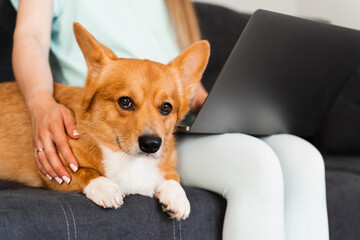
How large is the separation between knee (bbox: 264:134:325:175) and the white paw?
0.55 meters

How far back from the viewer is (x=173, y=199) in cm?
101

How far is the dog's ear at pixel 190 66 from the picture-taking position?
1271 millimetres

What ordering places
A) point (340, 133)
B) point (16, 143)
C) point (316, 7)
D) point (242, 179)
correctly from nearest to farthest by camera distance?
point (242, 179) → point (16, 143) → point (340, 133) → point (316, 7)

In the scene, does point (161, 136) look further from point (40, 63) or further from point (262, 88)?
point (40, 63)

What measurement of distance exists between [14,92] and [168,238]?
828 millimetres

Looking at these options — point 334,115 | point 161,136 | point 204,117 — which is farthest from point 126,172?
point 334,115

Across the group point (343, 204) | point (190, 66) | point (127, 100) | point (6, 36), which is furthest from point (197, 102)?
point (6, 36)

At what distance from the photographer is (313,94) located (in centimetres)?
134

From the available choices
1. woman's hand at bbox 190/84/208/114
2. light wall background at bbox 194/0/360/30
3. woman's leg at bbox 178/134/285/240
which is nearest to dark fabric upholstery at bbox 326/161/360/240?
woman's leg at bbox 178/134/285/240

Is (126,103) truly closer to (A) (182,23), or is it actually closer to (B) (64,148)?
(B) (64,148)

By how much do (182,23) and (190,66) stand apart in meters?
0.48

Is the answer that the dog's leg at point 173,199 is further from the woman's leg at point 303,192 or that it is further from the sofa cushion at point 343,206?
the sofa cushion at point 343,206

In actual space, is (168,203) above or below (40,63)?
below

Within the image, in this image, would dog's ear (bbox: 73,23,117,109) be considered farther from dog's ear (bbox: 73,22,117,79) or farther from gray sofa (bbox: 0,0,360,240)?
gray sofa (bbox: 0,0,360,240)
